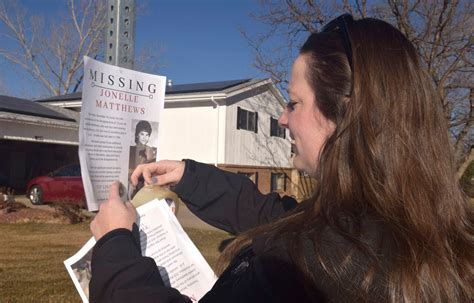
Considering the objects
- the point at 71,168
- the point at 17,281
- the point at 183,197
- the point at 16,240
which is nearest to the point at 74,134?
the point at 71,168

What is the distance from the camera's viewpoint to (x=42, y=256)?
28.1ft

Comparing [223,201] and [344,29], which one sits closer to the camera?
[344,29]

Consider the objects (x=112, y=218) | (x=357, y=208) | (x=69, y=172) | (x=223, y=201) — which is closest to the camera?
(x=357, y=208)

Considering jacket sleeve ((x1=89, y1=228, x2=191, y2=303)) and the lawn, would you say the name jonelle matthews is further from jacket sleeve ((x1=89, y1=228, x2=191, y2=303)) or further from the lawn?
the lawn

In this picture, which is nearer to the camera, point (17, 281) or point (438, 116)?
point (438, 116)

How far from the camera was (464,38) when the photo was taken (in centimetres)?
948

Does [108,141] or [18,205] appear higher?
[108,141]

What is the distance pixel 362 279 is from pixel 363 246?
80 millimetres

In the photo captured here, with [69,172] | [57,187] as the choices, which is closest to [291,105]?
[57,187]

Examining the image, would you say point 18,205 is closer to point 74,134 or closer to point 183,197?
point 74,134

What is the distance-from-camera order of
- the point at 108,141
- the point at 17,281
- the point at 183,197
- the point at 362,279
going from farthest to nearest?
the point at 17,281 → the point at 183,197 → the point at 108,141 → the point at 362,279

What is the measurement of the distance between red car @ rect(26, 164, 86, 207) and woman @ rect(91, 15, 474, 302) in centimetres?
1638

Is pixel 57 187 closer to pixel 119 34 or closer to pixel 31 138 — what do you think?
pixel 31 138

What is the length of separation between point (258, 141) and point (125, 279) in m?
22.0
